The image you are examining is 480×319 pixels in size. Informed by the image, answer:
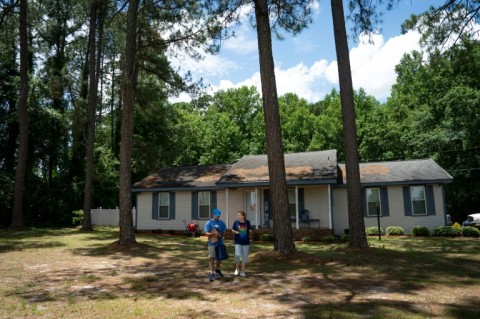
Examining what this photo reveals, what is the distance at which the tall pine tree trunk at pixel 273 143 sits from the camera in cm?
1102

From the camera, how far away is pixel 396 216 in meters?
19.7

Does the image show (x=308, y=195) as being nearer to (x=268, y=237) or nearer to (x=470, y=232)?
(x=268, y=237)

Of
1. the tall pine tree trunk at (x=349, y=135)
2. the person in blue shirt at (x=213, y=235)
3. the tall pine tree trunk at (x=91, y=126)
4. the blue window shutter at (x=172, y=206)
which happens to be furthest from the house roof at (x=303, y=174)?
the person in blue shirt at (x=213, y=235)

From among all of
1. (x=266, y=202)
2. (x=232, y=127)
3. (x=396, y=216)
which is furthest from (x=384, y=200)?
(x=232, y=127)

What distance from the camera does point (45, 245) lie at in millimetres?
15492

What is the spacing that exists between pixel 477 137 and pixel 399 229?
14507 millimetres

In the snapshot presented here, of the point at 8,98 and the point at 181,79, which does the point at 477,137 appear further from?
the point at 8,98

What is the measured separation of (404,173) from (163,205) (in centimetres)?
1364

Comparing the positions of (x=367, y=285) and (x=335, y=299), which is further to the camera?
(x=367, y=285)

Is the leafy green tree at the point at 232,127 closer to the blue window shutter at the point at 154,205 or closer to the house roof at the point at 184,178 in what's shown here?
the house roof at the point at 184,178

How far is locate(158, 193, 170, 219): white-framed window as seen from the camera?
2306cm

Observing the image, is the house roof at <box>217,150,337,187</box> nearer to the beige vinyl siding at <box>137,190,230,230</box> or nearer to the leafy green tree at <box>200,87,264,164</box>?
the beige vinyl siding at <box>137,190,230,230</box>

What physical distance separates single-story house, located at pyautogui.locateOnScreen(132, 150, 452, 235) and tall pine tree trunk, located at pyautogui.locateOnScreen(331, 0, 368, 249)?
603cm

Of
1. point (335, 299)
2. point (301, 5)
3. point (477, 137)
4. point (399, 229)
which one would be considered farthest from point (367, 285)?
point (477, 137)
